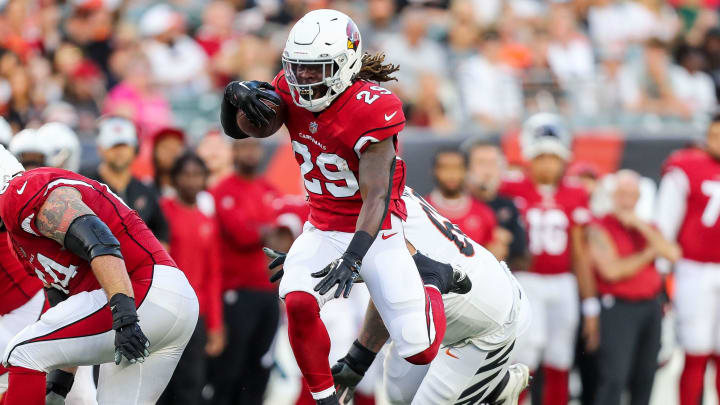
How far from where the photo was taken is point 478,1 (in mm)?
13852

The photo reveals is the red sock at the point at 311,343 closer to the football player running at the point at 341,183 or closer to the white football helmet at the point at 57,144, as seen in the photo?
the football player running at the point at 341,183

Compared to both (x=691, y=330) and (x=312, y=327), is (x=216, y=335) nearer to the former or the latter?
(x=312, y=327)

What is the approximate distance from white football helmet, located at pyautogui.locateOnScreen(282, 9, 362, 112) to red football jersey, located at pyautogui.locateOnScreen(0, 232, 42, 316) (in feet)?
5.63

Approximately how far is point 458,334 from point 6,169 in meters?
2.28

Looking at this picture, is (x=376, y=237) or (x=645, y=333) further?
(x=645, y=333)

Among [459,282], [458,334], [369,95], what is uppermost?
[369,95]

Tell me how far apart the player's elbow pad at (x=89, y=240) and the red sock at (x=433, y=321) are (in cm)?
135

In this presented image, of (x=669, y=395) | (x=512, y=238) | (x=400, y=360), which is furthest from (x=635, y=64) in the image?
(x=400, y=360)

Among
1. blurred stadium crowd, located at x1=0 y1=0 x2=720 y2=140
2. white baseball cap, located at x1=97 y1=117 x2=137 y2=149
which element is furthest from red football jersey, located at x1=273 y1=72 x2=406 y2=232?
blurred stadium crowd, located at x1=0 y1=0 x2=720 y2=140

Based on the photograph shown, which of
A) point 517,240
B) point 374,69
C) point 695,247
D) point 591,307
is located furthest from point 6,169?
point 695,247

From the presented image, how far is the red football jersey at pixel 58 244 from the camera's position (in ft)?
15.5

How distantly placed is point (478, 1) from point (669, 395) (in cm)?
608

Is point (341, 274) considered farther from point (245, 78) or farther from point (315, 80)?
point (245, 78)

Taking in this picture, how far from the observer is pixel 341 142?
5012mm
